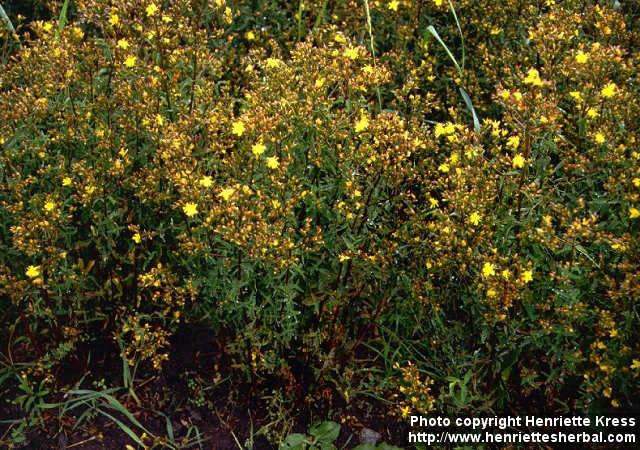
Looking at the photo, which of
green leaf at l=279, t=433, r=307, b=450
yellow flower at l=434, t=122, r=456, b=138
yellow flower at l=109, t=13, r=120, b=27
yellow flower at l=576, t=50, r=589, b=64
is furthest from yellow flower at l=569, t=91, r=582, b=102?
yellow flower at l=109, t=13, r=120, b=27

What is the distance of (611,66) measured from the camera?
3555mm

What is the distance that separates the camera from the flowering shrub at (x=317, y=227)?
10.2 feet

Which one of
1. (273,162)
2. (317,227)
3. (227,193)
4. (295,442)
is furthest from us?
(295,442)

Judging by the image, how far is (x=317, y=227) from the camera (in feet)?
10.4

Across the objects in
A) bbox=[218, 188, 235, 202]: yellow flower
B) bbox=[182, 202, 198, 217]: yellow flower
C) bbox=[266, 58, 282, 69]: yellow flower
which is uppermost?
bbox=[266, 58, 282, 69]: yellow flower

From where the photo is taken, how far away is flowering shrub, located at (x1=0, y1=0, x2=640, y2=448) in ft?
10.2

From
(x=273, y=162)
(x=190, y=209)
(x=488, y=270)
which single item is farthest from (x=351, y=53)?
(x=488, y=270)

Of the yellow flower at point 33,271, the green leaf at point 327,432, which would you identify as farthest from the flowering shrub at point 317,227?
the green leaf at point 327,432

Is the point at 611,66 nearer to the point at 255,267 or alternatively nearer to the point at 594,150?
the point at 594,150

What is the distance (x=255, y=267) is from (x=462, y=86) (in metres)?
2.12

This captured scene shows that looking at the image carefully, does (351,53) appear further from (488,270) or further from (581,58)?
(488,270)

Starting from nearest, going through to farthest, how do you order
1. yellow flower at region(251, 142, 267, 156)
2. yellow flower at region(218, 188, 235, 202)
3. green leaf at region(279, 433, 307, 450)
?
yellow flower at region(218, 188, 235, 202) → yellow flower at region(251, 142, 267, 156) → green leaf at region(279, 433, 307, 450)

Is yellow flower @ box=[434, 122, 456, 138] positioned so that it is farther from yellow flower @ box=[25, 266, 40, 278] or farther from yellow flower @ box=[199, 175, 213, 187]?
yellow flower @ box=[25, 266, 40, 278]

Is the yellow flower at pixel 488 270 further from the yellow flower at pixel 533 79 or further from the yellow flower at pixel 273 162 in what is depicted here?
the yellow flower at pixel 273 162
